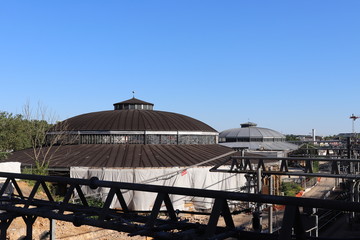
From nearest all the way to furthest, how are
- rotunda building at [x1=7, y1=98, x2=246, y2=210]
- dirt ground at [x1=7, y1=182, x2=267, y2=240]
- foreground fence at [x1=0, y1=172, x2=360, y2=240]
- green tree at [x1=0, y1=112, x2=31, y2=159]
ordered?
foreground fence at [x1=0, y1=172, x2=360, y2=240] < dirt ground at [x1=7, y1=182, x2=267, y2=240] < rotunda building at [x1=7, y1=98, x2=246, y2=210] < green tree at [x1=0, y1=112, x2=31, y2=159]

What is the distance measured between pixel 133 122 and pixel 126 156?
8.84 meters

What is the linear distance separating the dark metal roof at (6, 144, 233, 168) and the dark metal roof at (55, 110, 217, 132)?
247 cm

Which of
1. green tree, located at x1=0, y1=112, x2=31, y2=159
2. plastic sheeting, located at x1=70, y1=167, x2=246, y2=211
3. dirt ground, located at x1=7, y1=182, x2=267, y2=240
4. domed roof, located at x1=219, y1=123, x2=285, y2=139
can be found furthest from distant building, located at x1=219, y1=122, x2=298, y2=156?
dirt ground, located at x1=7, y1=182, x2=267, y2=240

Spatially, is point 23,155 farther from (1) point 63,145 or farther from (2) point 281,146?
(2) point 281,146

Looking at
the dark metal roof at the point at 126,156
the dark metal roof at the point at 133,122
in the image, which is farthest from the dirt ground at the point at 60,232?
the dark metal roof at the point at 133,122

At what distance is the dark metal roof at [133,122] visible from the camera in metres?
40.3

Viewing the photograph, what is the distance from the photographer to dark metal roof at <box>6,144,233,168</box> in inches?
1217

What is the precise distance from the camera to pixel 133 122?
4144 cm

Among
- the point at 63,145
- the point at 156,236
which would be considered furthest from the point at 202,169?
the point at 156,236

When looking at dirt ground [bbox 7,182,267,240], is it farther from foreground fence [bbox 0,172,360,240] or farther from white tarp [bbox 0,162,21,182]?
foreground fence [bbox 0,172,360,240]

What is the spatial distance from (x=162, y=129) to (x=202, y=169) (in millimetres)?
10636

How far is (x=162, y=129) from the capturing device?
132 feet

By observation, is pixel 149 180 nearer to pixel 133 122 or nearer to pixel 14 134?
pixel 133 122

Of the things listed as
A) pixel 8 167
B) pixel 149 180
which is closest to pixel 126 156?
pixel 149 180
